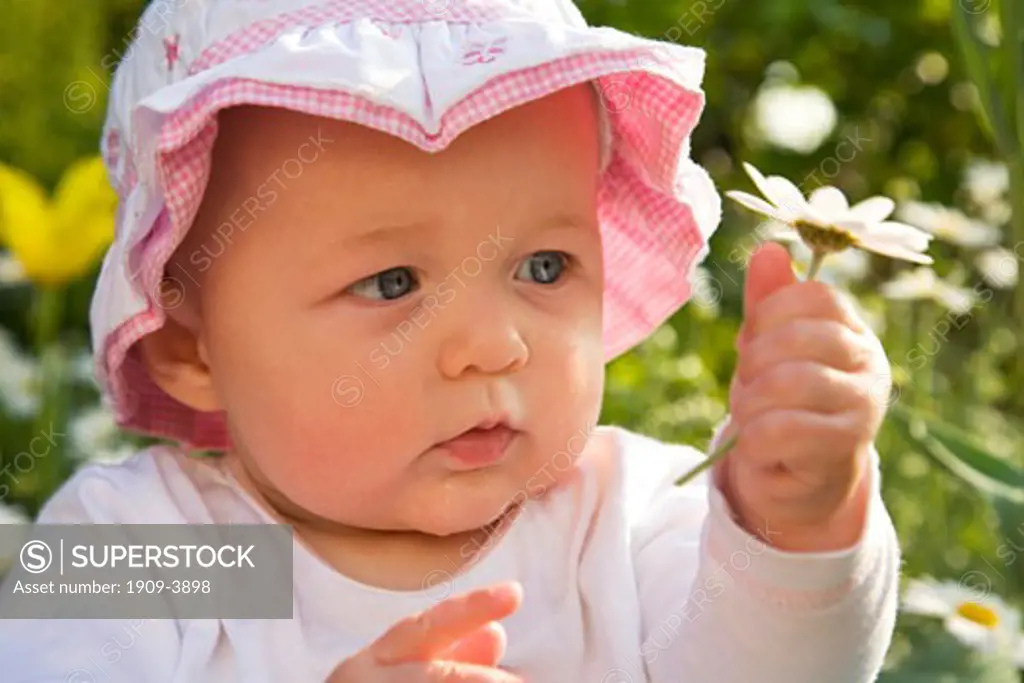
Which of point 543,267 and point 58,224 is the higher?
point 543,267

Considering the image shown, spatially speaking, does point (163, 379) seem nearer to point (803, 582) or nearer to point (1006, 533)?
point (803, 582)

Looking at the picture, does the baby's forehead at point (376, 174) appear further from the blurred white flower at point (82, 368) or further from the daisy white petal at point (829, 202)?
the blurred white flower at point (82, 368)

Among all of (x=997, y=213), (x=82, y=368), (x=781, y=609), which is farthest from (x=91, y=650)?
(x=997, y=213)

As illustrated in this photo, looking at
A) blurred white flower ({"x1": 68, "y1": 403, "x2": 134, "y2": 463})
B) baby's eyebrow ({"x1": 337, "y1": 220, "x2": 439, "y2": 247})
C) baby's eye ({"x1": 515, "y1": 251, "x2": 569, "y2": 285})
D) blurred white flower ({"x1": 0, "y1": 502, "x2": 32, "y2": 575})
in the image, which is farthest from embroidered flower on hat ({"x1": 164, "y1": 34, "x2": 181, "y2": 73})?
blurred white flower ({"x1": 68, "y1": 403, "x2": 134, "y2": 463})

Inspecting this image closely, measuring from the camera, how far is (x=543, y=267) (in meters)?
1.42

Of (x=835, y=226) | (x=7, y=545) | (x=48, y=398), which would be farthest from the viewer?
(x=48, y=398)

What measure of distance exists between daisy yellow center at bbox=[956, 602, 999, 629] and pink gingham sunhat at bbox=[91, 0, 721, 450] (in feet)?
1.60

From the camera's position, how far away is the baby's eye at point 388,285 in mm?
1375

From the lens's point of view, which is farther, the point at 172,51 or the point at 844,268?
the point at 844,268

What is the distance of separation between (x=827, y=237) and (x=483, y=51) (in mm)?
348

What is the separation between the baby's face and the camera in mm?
1350

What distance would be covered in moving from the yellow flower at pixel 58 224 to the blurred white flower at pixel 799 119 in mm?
1391

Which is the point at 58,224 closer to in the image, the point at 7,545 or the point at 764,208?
the point at 7,545

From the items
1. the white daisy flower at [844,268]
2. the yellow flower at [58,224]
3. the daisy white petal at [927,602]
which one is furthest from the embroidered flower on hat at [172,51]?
the white daisy flower at [844,268]
